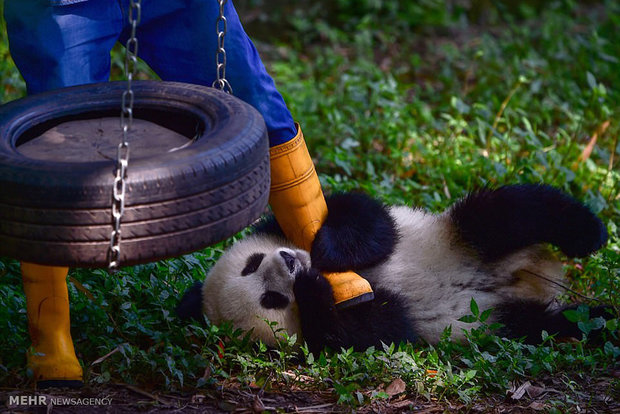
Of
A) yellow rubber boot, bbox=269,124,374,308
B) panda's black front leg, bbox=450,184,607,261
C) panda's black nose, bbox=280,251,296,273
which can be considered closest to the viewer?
yellow rubber boot, bbox=269,124,374,308

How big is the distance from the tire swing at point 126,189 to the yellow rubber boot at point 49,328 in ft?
2.04

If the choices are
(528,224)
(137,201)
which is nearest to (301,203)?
(528,224)

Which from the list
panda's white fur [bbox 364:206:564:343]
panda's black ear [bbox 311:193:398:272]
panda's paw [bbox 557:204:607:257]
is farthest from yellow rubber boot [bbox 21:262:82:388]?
panda's paw [bbox 557:204:607:257]

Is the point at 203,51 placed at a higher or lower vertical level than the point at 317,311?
higher

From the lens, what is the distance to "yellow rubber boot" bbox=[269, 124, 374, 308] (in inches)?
137

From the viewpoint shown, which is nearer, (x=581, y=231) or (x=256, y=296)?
(x=256, y=296)

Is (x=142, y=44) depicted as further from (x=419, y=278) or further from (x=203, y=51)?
(x=419, y=278)

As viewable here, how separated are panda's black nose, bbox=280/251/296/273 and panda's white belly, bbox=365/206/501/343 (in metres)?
0.39

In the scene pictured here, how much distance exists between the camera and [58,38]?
3166 millimetres

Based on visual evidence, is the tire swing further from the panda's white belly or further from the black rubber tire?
the panda's white belly

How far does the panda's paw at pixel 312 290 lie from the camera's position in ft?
11.4

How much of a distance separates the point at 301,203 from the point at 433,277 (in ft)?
2.64

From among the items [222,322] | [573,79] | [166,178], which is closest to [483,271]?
[222,322]

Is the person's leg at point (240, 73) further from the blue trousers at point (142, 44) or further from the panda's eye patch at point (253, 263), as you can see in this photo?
the panda's eye patch at point (253, 263)
